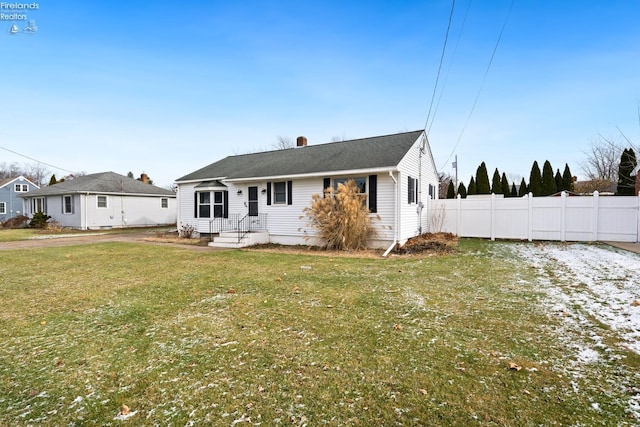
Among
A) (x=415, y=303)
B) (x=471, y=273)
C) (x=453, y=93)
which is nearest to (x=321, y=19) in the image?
(x=453, y=93)

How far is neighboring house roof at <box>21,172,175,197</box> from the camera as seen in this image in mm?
22384

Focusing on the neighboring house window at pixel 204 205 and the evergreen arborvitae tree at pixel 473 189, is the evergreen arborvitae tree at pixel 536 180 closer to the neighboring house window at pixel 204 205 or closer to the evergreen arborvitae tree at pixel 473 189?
the evergreen arborvitae tree at pixel 473 189

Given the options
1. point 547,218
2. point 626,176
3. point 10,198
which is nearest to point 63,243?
point 547,218

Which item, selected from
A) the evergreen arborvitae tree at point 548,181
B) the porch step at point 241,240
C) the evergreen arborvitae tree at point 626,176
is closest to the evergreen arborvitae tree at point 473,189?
the evergreen arborvitae tree at point 548,181

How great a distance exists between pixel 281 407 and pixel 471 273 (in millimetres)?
5940

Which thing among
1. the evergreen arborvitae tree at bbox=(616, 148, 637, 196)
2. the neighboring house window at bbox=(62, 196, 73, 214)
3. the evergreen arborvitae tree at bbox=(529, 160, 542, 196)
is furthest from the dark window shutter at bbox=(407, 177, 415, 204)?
the neighboring house window at bbox=(62, 196, 73, 214)

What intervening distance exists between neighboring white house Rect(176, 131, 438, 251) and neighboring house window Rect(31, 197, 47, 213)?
17582mm

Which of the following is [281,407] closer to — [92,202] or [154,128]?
[154,128]

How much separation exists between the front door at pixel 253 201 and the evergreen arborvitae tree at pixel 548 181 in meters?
24.9

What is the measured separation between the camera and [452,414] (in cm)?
220

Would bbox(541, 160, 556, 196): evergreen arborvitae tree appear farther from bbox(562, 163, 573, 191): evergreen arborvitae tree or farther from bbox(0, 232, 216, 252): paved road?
bbox(0, 232, 216, 252): paved road

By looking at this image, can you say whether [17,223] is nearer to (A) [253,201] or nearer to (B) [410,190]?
(A) [253,201]

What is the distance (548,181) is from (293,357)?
30143mm

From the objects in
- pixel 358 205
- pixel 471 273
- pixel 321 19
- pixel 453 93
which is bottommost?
pixel 471 273
